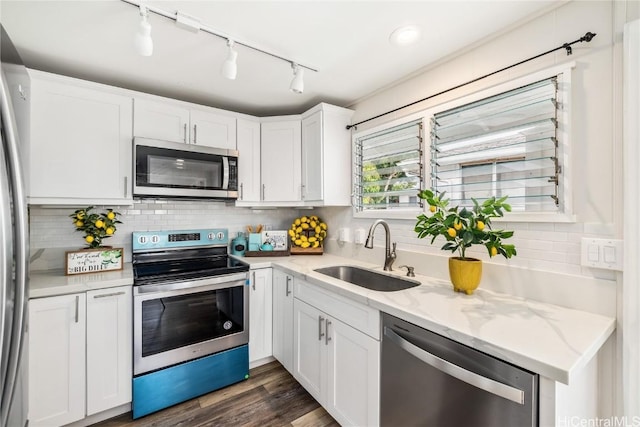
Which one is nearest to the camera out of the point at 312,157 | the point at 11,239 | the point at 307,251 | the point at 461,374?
the point at 11,239

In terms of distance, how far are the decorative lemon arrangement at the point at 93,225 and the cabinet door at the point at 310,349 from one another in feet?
4.72

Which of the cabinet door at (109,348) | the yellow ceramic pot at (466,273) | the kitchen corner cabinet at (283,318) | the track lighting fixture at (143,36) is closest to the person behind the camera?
the track lighting fixture at (143,36)

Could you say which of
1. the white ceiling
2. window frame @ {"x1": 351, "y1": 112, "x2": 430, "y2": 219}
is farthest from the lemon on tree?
the white ceiling

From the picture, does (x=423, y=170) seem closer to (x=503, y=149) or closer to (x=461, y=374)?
(x=503, y=149)

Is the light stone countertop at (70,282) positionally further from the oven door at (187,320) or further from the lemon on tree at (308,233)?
the lemon on tree at (308,233)

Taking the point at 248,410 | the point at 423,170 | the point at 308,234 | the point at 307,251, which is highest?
the point at 423,170

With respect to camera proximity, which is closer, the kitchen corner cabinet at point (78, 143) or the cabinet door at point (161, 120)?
the kitchen corner cabinet at point (78, 143)

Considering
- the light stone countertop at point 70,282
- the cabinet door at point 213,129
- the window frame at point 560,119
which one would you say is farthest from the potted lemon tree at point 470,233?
the light stone countertop at point 70,282

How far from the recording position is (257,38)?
61.5 inches

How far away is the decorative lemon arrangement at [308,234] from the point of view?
105 inches

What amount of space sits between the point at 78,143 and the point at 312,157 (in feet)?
5.29

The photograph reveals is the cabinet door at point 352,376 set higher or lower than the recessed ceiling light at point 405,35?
lower

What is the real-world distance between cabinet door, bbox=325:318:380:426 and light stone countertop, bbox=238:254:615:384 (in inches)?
9.1

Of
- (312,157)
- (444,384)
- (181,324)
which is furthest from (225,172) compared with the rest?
(444,384)
